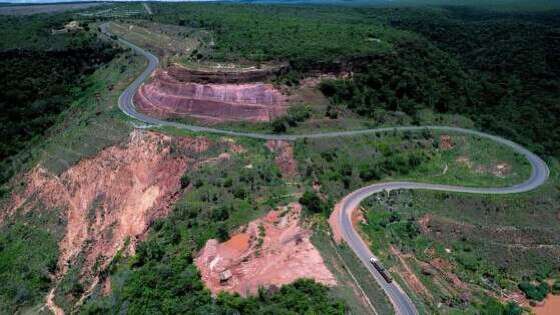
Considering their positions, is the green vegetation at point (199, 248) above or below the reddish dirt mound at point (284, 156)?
below

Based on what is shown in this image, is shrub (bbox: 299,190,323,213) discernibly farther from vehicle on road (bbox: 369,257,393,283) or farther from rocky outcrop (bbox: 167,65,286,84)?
rocky outcrop (bbox: 167,65,286,84)

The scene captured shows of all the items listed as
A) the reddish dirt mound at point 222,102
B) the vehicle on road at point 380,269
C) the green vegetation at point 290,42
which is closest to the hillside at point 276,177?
the reddish dirt mound at point 222,102

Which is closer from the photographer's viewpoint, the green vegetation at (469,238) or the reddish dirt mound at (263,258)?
the reddish dirt mound at (263,258)

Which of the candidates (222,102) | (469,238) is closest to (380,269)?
(469,238)

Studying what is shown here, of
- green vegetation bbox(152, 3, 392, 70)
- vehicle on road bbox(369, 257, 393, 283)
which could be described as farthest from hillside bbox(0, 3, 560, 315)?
green vegetation bbox(152, 3, 392, 70)

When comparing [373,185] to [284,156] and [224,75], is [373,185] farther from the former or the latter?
[224,75]

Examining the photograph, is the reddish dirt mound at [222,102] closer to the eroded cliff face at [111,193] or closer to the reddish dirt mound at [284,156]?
the reddish dirt mound at [284,156]

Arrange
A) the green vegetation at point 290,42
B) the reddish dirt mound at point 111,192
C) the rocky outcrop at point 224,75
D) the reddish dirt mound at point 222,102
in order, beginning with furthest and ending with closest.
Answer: the green vegetation at point 290,42
the rocky outcrop at point 224,75
the reddish dirt mound at point 222,102
the reddish dirt mound at point 111,192
